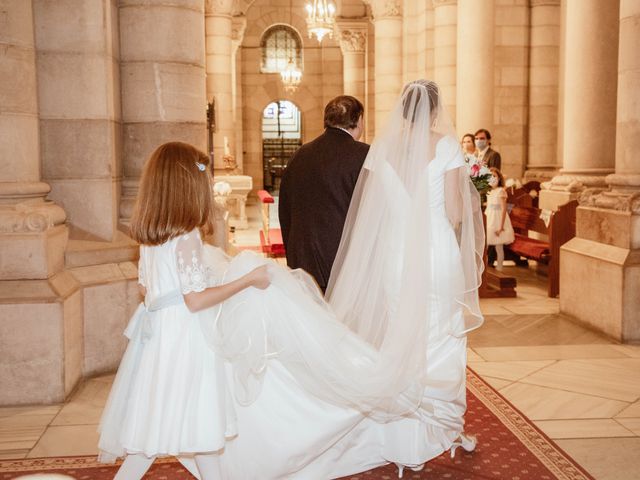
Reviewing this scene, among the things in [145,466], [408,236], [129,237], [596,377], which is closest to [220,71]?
[129,237]

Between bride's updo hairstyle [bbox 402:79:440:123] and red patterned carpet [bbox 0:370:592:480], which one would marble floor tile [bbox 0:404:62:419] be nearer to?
red patterned carpet [bbox 0:370:592:480]

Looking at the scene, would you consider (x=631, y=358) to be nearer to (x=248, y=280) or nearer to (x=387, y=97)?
(x=248, y=280)

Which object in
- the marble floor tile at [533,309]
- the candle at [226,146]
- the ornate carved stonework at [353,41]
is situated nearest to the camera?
the marble floor tile at [533,309]

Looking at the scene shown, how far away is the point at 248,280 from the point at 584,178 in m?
8.03

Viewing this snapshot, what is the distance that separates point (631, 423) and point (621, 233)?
265 centimetres

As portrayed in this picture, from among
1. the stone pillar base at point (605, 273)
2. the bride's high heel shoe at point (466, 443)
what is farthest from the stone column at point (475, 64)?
the bride's high heel shoe at point (466, 443)

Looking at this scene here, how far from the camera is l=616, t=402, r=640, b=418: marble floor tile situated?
521 centimetres

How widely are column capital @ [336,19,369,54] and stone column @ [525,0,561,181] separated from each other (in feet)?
39.0

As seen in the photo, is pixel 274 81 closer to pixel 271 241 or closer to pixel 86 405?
pixel 271 241

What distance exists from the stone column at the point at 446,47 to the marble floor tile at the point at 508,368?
9032mm

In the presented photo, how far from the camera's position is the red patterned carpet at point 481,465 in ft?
13.8

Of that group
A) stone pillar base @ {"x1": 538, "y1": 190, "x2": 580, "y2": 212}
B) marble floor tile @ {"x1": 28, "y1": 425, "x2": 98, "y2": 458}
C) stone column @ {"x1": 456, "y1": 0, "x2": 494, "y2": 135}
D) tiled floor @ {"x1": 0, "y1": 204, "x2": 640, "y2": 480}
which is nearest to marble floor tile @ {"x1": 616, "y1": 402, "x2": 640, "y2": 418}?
tiled floor @ {"x1": 0, "y1": 204, "x2": 640, "y2": 480}

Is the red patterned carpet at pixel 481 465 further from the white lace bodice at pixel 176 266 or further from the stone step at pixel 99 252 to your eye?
the stone step at pixel 99 252

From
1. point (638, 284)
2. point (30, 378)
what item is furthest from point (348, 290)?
point (638, 284)
